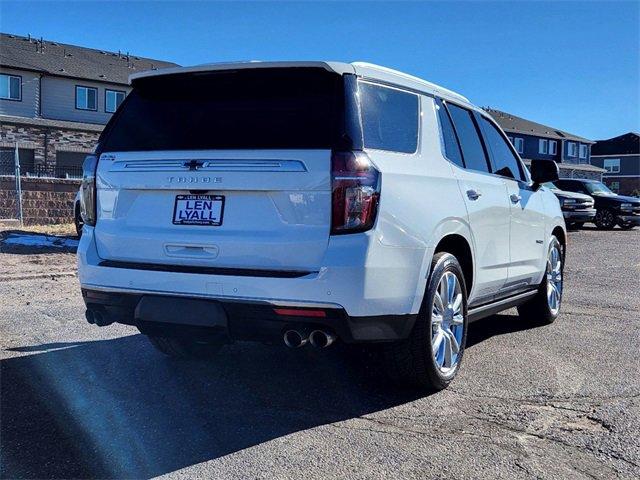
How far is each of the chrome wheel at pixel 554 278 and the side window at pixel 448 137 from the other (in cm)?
230

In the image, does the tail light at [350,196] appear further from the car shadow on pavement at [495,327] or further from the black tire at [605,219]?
the black tire at [605,219]

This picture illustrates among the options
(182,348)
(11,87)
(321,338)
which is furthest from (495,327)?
(11,87)

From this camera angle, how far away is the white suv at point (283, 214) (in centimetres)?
366

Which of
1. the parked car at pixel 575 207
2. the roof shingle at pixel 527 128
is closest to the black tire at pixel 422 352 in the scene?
the parked car at pixel 575 207

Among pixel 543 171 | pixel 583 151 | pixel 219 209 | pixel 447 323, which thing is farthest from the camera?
pixel 583 151

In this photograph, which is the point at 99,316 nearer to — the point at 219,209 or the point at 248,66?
the point at 219,209

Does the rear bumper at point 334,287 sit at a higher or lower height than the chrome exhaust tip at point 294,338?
higher

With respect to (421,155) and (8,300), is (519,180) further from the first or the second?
(8,300)

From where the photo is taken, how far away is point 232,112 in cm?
408

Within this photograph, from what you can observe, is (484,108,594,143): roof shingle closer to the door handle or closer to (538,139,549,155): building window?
(538,139,549,155): building window

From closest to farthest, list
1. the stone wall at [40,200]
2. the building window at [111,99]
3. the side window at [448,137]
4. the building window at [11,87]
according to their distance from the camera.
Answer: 1. the side window at [448,137]
2. the stone wall at [40,200]
3. the building window at [11,87]
4. the building window at [111,99]

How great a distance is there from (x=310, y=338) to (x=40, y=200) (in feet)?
62.3

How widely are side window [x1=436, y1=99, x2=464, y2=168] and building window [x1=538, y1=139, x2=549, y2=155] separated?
56.8 m

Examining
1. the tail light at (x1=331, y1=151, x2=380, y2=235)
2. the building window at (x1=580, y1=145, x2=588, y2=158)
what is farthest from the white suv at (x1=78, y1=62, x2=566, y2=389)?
the building window at (x1=580, y1=145, x2=588, y2=158)
